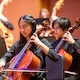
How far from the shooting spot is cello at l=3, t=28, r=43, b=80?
5.93 ft

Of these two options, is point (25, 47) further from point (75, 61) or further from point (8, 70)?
point (75, 61)

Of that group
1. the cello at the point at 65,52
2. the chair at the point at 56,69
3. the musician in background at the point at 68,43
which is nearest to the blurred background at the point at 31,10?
the musician in background at the point at 68,43

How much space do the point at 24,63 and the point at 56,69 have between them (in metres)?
0.27

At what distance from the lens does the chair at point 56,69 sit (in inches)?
65.5

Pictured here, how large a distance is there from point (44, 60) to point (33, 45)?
5.8 inches

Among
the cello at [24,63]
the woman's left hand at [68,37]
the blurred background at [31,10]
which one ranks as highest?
the woman's left hand at [68,37]

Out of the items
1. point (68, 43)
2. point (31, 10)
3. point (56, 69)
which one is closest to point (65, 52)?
point (68, 43)

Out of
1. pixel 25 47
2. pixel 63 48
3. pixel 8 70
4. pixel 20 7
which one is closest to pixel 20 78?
pixel 8 70

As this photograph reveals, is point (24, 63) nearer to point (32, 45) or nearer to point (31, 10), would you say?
point (32, 45)

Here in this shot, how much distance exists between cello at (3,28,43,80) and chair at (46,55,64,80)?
0.42 feet

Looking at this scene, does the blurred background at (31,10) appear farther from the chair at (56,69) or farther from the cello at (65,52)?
the chair at (56,69)

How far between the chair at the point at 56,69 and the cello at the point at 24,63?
0.13 m

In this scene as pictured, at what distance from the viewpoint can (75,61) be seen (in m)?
1.98

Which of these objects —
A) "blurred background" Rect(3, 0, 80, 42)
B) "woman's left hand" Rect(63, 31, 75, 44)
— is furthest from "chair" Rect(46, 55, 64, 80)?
"blurred background" Rect(3, 0, 80, 42)
